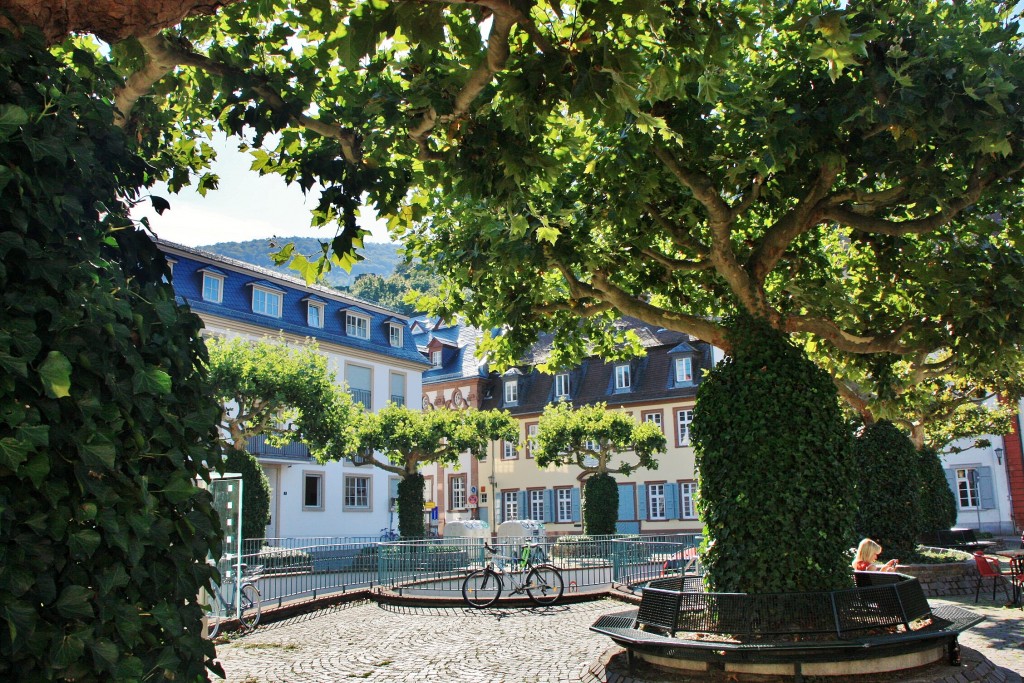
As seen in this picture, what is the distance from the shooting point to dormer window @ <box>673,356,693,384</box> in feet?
147

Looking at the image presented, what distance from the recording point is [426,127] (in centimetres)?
536

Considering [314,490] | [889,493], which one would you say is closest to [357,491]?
[314,490]

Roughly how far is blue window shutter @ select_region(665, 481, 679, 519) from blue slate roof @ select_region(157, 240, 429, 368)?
1472 cm

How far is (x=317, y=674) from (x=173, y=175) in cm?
579

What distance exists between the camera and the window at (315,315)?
39281 millimetres

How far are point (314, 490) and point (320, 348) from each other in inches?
264

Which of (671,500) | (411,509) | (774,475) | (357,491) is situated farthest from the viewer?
(671,500)

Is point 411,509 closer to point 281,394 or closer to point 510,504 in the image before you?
point 281,394

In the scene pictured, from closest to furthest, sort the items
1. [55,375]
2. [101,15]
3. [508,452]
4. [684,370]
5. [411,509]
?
[55,375] → [101,15] → [411,509] → [684,370] → [508,452]

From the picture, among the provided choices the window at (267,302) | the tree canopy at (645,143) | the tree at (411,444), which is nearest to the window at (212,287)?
the window at (267,302)

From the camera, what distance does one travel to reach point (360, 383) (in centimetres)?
4138

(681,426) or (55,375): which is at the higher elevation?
(681,426)

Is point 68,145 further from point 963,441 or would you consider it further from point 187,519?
point 963,441

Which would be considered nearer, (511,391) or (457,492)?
(511,391)
